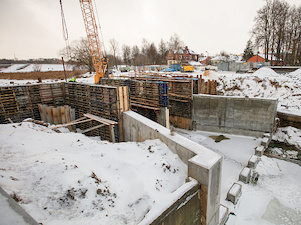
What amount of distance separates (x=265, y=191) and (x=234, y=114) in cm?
631

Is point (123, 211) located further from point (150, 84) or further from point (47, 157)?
point (150, 84)

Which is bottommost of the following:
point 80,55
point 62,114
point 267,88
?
point 62,114

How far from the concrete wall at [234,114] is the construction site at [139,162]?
0.20 ft

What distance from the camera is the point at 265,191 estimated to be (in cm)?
700

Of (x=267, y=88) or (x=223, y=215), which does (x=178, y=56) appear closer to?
(x=267, y=88)

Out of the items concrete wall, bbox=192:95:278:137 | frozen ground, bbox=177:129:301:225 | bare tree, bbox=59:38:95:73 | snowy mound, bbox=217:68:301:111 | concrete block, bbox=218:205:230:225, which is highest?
bare tree, bbox=59:38:95:73

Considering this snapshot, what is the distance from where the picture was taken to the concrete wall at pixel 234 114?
11406 mm

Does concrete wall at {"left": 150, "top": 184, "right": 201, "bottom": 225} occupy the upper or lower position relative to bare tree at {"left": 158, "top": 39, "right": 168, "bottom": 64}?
lower

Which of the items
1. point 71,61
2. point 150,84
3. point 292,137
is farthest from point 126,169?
point 71,61

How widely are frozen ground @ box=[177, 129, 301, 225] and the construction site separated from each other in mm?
42

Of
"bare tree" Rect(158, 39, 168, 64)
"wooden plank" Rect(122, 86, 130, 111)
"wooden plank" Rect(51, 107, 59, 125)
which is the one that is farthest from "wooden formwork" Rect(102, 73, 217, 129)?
"bare tree" Rect(158, 39, 168, 64)

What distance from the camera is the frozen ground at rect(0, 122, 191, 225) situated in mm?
3373

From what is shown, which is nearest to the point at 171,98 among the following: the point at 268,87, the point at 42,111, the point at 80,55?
the point at 268,87

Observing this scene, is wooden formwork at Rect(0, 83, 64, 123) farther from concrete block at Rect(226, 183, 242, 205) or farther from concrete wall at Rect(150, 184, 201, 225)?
concrete block at Rect(226, 183, 242, 205)
